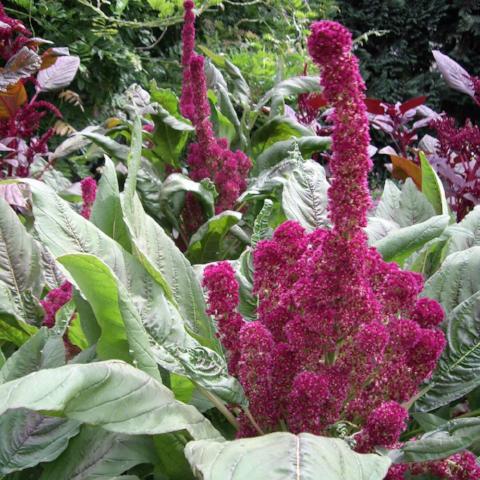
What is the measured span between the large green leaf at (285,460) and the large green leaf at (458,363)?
0.31 metres

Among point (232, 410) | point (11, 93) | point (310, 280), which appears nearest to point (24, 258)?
point (232, 410)

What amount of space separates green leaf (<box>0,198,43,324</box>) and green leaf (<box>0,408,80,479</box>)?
0.26 metres

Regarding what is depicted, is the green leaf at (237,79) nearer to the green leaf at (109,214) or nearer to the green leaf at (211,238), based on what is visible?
the green leaf at (211,238)

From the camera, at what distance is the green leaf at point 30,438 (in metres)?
0.82

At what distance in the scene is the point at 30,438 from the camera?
2.74ft

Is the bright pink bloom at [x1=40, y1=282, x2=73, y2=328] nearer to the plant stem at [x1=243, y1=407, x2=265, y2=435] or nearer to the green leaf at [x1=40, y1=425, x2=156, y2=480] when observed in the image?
→ the green leaf at [x1=40, y1=425, x2=156, y2=480]

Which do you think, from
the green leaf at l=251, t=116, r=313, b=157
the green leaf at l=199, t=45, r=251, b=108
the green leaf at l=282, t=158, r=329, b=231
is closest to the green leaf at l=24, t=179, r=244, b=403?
the green leaf at l=282, t=158, r=329, b=231

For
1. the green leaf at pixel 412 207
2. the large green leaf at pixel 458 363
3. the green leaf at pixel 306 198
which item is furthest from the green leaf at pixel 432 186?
the large green leaf at pixel 458 363

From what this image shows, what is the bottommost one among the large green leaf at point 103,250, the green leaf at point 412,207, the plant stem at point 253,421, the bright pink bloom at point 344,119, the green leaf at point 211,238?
the green leaf at point 211,238

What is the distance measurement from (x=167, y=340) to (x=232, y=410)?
0.16 meters

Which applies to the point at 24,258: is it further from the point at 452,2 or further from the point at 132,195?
the point at 452,2

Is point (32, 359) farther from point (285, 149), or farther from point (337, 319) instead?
point (285, 149)

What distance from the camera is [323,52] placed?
700 mm

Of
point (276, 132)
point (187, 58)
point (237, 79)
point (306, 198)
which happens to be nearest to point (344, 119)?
point (306, 198)
